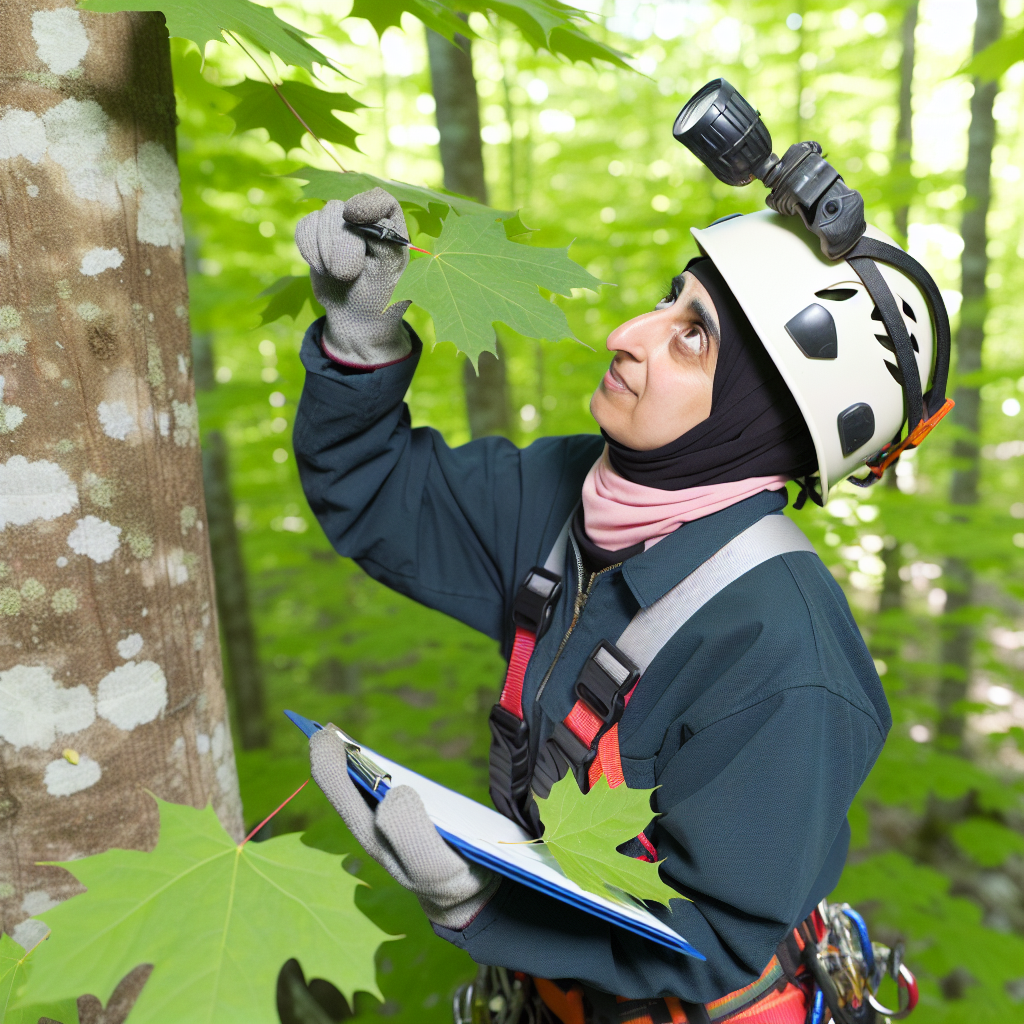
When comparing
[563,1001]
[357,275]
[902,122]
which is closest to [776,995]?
[563,1001]

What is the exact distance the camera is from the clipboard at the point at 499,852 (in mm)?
1095

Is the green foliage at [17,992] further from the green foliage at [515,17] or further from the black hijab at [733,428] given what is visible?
the green foliage at [515,17]

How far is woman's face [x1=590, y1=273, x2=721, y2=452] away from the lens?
1692 millimetres

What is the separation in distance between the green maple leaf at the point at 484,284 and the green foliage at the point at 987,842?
483 cm

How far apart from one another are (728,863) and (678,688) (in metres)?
0.36

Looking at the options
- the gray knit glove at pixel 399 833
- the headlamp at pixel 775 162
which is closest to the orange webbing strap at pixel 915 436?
the headlamp at pixel 775 162

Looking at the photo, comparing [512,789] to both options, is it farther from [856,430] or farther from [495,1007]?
[856,430]

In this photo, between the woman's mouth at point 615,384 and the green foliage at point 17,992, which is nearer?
the green foliage at point 17,992

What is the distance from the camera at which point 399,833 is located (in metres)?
1.19

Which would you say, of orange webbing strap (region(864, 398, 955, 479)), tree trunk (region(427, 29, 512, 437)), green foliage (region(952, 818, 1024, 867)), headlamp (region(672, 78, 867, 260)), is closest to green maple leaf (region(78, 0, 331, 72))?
headlamp (region(672, 78, 867, 260))

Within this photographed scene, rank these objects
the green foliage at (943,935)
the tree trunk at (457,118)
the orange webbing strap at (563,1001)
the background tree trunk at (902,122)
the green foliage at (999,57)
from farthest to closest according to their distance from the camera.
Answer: the background tree trunk at (902,122) < the tree trunk at (457,118) < the green foliage at (943,935) < the green foliage at (999,57) < the orange webbing strap at (563,1001)

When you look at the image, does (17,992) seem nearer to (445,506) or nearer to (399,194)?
(445,506)

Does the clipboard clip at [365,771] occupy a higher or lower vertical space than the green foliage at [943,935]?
higher

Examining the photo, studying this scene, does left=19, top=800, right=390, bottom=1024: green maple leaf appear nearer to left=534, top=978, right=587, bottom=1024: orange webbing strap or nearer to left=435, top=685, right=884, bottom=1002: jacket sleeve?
left=435, top=685, right=884, bottom=1002: jacket sleeve
